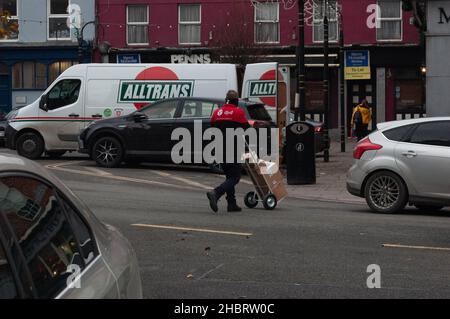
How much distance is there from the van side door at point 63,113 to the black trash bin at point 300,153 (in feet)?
21.5

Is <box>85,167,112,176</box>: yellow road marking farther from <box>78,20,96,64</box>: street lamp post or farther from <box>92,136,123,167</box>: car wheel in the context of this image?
<box>78,20,96,64</box>: street lamp post

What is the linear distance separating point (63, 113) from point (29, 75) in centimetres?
1876

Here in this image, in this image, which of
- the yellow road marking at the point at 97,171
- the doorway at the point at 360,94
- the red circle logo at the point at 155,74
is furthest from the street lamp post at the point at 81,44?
the yellow road marking at the point at 97,171

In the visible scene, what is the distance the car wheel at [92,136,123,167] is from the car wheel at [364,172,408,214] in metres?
8.11

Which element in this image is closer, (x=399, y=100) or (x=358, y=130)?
(x=358, y=130)

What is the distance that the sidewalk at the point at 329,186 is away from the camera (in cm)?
1510

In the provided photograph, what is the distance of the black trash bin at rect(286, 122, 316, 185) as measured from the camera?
1653cm

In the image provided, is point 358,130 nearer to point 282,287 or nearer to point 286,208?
point 286,208

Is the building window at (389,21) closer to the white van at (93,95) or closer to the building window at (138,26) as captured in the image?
the building window at (138,26)

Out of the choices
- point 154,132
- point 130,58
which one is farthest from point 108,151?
point 130,58

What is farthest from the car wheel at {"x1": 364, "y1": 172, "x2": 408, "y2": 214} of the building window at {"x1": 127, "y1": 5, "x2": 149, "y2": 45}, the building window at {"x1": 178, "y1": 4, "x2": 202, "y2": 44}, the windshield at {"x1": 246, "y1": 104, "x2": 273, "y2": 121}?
the building window at {"x1": 127, "y1": 5, "x2": 149, "y2": 45}

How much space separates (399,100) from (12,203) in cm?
3428
